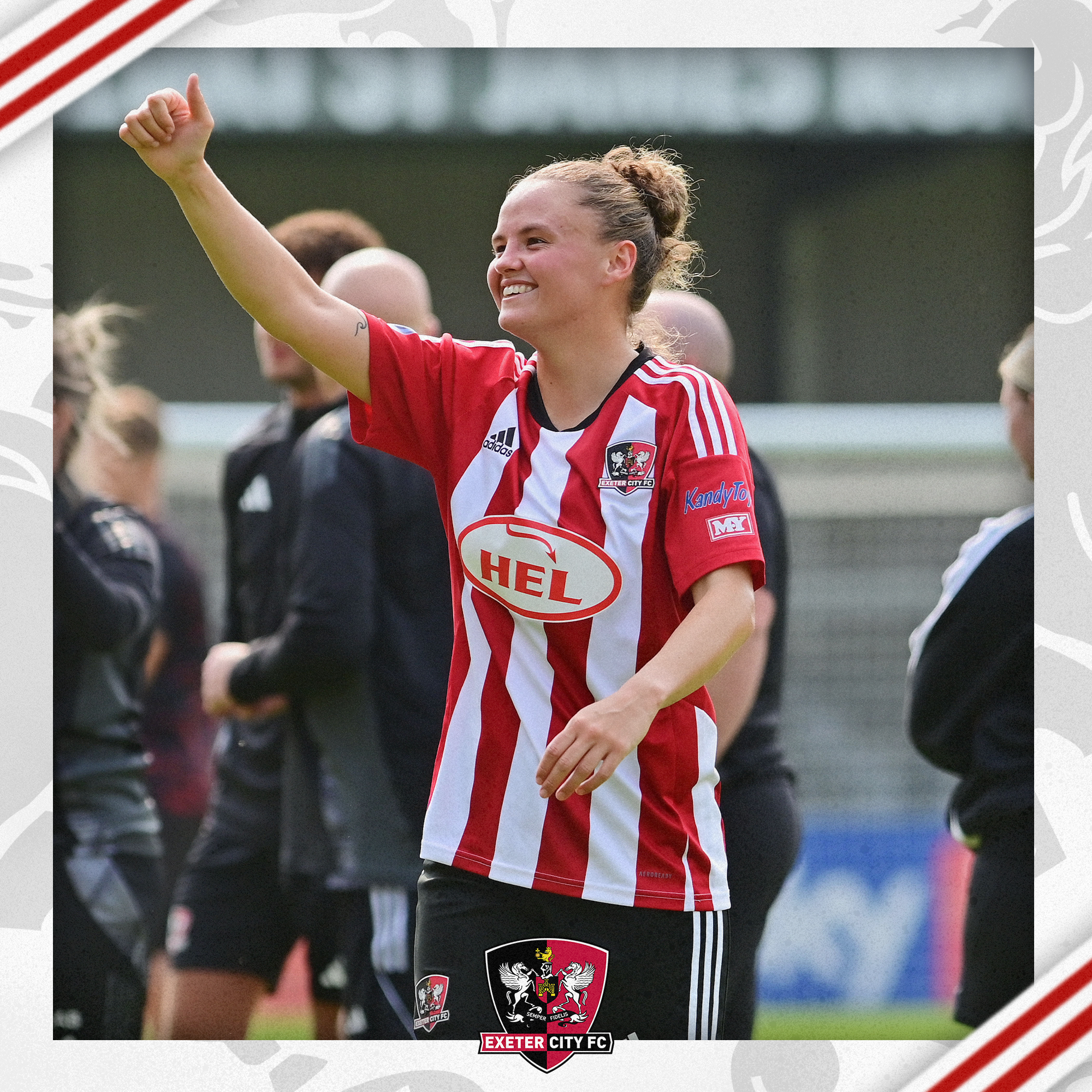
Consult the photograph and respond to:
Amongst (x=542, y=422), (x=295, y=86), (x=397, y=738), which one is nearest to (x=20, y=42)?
(x=542, y=422)

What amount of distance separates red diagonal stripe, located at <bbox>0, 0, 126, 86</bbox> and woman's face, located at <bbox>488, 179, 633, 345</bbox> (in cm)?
101

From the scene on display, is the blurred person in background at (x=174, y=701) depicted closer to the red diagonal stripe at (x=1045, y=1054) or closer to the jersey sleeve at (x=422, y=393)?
the jersey sleeve at (x=422, y=393)

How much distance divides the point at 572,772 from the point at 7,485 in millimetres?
1509

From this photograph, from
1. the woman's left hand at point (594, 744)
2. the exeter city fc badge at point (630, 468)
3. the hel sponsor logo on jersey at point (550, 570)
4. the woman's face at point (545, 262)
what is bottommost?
the woman's left hand at point (594, 744)

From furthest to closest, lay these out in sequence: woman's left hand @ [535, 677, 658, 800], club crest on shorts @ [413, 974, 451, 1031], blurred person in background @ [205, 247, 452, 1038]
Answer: blurred person in background @ [205, 247, 452, 1038] < club crest on shorts @ [413, 974, 451, 1031] < woman's left hand @ [535, 677, 658, 800]

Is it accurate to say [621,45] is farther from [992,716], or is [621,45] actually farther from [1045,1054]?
[1045,1054]

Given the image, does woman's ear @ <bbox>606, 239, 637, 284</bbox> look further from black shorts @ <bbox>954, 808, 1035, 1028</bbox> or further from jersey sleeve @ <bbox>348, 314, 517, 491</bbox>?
black shorts @ <bbox>954, 808, 1035, 1028</bbox>

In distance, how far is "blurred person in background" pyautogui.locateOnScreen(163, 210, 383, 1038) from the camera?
3480 millimetres

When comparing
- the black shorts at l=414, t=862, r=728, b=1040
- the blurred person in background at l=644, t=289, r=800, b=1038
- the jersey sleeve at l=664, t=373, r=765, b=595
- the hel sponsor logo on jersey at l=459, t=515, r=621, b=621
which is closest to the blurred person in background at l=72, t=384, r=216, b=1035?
the blurred person in background at l=644, t=289, r=800, b=1038

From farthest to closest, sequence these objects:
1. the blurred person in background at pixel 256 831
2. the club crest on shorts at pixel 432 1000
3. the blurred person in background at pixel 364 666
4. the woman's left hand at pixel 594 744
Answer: the blurred person in background at pixel 256 831 → the blurred person in background at pixel 364 666 → the club crest on shorts at pixel 432 1000 → the woman's left hand at pixel 594 744

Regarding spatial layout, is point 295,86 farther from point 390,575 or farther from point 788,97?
point 390,575

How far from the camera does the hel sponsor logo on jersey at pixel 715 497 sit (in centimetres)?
217

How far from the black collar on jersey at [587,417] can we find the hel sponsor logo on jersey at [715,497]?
0.71 ft

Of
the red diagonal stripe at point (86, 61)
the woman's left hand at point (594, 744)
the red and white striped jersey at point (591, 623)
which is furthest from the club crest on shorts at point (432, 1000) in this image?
the red diagonal stripe at point (86, 61)
